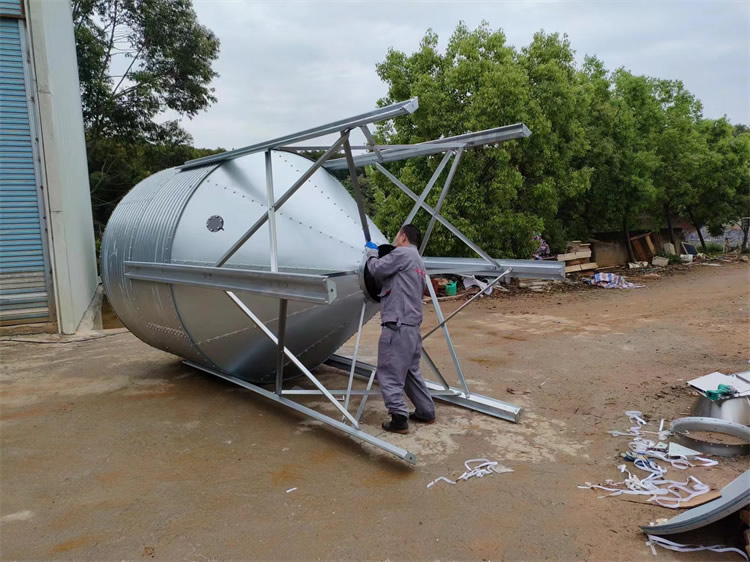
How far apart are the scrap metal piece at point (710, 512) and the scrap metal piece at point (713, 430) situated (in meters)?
1.05

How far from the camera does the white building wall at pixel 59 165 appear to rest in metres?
9.42

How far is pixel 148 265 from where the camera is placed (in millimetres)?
5137

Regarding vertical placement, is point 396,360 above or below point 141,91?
below

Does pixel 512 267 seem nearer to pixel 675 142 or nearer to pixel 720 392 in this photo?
pixel 720 392

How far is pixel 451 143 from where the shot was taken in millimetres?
5223

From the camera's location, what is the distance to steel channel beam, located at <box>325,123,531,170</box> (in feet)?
15.6

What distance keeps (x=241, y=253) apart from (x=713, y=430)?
435 cm

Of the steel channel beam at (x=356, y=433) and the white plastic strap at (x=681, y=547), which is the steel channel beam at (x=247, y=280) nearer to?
the steel channel beam at (x=356, y=433)

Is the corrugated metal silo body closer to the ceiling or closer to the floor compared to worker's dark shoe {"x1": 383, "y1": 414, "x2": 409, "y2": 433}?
closer to the ceiling

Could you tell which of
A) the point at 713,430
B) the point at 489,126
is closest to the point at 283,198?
the point at 713,430

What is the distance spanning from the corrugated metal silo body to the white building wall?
465 centimetres

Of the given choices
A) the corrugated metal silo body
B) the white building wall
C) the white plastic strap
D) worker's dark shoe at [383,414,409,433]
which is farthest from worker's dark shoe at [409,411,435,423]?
the white building wall

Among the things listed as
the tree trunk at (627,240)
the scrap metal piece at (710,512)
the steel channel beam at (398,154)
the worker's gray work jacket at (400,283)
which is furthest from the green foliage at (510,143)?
the scrap metal piece at (710,512)

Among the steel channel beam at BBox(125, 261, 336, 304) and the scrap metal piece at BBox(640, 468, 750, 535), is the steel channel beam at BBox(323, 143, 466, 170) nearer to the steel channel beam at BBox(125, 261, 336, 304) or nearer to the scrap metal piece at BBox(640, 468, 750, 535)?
the steel channel beam at BBox(125, 261, 336, 304)
